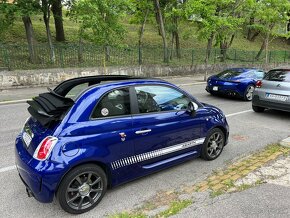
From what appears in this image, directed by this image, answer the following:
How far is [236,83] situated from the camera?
10820 millimetres

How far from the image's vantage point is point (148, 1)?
2000 cm

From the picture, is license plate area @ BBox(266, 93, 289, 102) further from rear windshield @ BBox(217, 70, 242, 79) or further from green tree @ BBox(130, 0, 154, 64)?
green tree @ BBox(130, 0, 154, 64)

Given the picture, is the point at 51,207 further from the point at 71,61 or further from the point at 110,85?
the point at 71,61

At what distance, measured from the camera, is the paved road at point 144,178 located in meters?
3.53

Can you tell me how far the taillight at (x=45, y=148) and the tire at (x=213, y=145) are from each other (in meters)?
2.69

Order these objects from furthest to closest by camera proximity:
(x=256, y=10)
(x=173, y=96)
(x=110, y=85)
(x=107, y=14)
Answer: (x=256, y=10)
(x=107, y=14)
(x=173, y=96)
(x=110, y=85)

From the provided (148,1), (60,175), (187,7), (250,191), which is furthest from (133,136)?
(148,1)

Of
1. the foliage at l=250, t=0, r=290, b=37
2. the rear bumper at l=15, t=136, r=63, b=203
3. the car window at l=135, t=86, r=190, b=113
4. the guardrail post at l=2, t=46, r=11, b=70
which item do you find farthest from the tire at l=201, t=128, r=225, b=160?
the foliage at l=250, t=0, r=290, b=37

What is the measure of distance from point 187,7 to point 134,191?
1505 centimetres

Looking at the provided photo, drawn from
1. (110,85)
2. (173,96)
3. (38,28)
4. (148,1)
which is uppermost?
(148,1)

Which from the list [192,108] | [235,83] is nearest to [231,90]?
[235,83]

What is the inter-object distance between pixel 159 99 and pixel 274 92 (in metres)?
5.27

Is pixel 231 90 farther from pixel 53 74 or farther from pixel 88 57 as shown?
pixel 53 74

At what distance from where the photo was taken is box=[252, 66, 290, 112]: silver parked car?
7.88 meters
